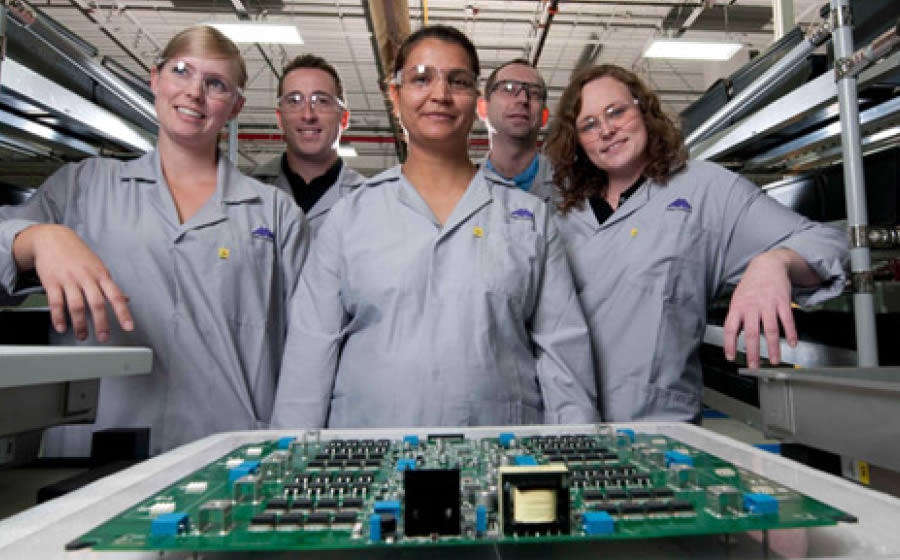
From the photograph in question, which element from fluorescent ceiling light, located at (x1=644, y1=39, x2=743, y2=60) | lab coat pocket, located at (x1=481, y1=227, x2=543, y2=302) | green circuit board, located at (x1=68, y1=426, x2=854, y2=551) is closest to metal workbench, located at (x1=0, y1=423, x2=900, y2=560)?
green circuit board, located at (x1=68, y1=426, x2=854, y2=551)

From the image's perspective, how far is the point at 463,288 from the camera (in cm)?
130

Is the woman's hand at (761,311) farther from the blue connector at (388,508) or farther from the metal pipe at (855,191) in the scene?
the blue connector at (388,508)

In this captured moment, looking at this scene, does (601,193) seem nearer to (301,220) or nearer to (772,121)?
(772,121)

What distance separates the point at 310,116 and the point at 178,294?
117 cm

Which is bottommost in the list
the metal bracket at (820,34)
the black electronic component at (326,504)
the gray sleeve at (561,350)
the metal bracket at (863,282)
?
the black electronic component at (326,504)

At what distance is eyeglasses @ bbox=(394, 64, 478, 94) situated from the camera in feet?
4.52

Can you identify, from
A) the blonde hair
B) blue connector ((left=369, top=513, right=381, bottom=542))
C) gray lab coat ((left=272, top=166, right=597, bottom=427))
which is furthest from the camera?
the blonde hair

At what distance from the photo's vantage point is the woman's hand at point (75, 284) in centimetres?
104

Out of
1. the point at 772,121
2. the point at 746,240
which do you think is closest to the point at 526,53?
the point at 772,121

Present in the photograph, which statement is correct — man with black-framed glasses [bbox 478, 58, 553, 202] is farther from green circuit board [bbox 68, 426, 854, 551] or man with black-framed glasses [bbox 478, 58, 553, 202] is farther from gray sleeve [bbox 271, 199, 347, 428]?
green circuit board [bbox 68, 426, 854, 551]

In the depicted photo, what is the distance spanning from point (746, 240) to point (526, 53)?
7423 millimetres

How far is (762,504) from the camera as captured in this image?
0.54 m

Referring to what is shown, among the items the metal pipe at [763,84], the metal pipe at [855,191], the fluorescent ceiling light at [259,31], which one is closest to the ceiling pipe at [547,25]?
the fluorescent ceiling light at [259,31]

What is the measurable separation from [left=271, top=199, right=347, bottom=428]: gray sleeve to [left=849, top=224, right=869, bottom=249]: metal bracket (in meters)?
1.21
